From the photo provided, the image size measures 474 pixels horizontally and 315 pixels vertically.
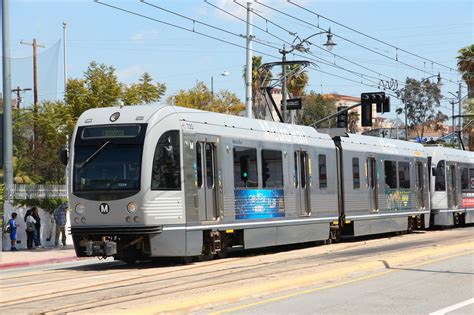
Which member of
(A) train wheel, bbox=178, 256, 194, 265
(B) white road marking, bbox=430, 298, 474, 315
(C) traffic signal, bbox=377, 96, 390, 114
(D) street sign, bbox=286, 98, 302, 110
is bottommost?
(B) white road marking, bbox=430, 298, 474, 315

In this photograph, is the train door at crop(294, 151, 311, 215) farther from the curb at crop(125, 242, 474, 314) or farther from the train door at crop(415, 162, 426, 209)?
the train door at crop(415, 162, 426, 209)

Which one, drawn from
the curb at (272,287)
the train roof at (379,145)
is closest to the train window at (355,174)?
the train roof at (379,145)

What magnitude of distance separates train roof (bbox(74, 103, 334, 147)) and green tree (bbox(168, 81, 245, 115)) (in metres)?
36.2

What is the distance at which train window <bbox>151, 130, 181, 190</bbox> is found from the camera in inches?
665

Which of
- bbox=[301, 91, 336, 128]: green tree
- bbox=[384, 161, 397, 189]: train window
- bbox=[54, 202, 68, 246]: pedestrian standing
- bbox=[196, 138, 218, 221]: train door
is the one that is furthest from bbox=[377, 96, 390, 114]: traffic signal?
bbox=[301, 91, 336, 128]: green tree

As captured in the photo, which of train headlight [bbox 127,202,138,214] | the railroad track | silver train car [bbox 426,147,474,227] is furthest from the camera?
silver train car [bbox 426,147,474,227]

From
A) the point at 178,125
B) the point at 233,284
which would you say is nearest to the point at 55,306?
the point at 233,284

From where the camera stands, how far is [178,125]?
57.3 feet

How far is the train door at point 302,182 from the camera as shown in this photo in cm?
2244

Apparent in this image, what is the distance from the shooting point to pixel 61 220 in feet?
97.7

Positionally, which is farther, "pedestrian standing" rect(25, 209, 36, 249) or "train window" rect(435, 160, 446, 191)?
"train window" rect(435, 160, 446, 191)

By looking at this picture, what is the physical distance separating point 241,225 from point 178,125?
10.9 ft

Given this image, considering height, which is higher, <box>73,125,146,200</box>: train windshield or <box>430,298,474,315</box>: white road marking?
<box>73,125,146,200</box>: train windshield

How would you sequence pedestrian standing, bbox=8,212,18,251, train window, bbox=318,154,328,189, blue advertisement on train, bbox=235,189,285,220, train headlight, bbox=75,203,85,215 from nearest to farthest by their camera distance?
1. train headlight, bbox=75,203,85,215
2. blue advertisement on train, bbox=235,189,285,220
3. train window, bbox=318,154,328,189
4. pedestrian standing, bbox=8,212,18,251
